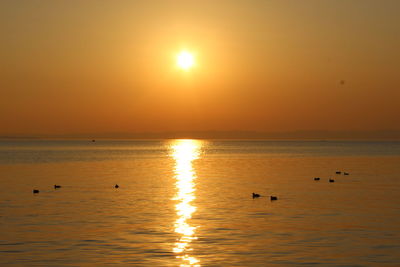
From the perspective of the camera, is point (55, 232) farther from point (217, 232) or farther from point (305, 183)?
point (305, 183)

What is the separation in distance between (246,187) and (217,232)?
27.4m

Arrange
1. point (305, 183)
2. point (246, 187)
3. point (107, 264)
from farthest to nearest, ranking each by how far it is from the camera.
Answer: point (305, 183), point (246, 187), point (107, 264)

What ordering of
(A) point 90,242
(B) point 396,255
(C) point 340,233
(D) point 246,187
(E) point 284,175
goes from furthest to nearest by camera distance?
(E) point 284,175
(D) point 246,187
(C) point 340,233
(A) point 90,242
(B) point 396,255

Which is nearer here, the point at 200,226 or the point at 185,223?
the point at 200,226

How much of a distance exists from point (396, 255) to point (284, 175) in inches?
1954

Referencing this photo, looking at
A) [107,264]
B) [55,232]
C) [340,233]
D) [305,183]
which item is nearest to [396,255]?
[340,233]

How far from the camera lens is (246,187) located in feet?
193

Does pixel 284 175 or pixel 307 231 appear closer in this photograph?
pixel 307 231

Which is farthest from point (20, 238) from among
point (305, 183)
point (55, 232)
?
point (305, 183)

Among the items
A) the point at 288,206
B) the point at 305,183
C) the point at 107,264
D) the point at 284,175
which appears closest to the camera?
the point at 107,264

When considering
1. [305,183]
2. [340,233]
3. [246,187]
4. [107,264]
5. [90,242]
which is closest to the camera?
[107,264]

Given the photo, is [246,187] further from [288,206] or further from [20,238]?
[20,238]

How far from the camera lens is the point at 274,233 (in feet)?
104

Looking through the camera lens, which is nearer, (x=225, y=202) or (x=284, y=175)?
(x=225, y=202)
